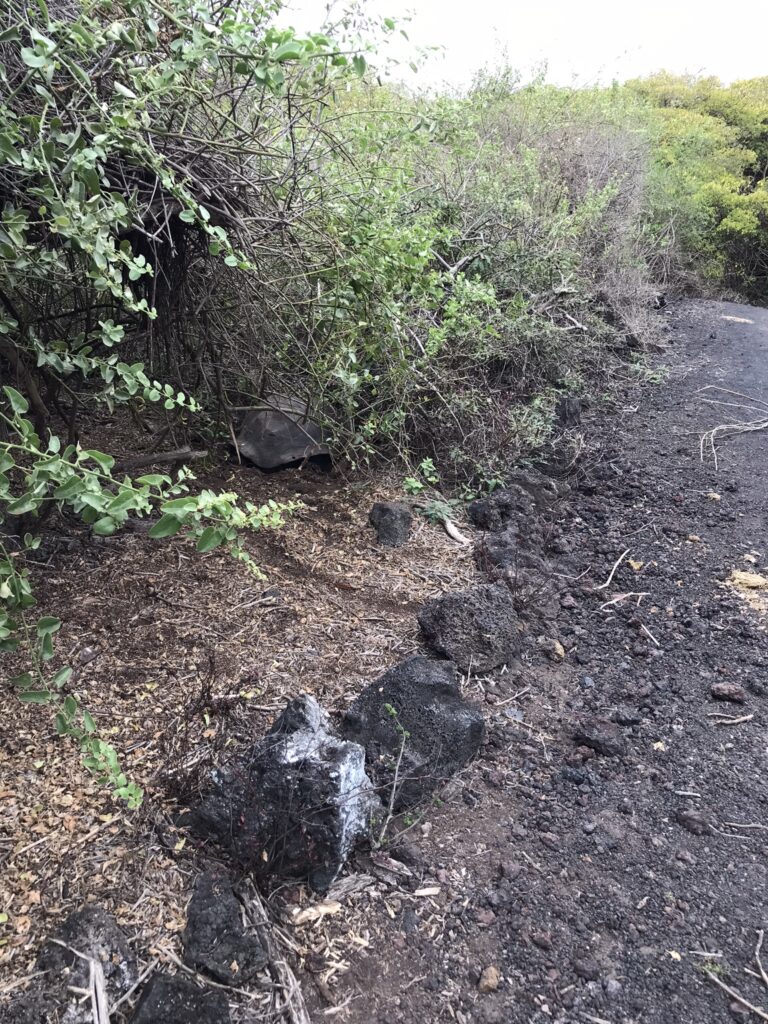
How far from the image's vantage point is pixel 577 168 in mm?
8398

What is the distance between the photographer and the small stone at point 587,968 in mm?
1742

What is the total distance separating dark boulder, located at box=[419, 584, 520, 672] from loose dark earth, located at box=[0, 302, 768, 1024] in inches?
0.4

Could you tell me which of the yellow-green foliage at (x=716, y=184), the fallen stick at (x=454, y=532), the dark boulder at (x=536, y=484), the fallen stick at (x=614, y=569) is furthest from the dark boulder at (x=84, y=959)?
the yellow-green foliage at (x=716, y=184)

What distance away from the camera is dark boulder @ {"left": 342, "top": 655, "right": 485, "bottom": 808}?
2164mm

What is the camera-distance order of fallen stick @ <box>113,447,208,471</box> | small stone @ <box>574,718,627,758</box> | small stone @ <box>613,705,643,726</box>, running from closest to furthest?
small stone @ <box>574,718,627,758</box>
small stone @ <box>613,705,643,726</box>
fallen stick @ <box>113,447,208,471</box>

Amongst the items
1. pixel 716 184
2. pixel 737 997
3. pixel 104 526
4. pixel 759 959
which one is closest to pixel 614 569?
pixel 759 959

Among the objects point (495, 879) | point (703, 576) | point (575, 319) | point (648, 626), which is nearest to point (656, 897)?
point (495, 879)

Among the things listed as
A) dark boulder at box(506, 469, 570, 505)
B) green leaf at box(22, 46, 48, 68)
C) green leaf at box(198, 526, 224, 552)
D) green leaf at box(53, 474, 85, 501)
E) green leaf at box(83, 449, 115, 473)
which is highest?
green leaf at box(22, 46, 48, 68)

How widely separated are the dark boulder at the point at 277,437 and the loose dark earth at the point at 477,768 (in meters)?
0.16

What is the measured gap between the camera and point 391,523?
3.49 metres

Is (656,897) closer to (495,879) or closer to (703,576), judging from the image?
(495,879)

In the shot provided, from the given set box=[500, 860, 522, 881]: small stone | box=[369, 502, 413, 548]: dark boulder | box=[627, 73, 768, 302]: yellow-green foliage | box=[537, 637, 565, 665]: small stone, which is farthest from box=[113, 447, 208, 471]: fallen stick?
box=[627, 73, 768, 302]: yellow-green foliage

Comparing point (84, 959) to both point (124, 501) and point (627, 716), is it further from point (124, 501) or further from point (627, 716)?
point (627, 716)

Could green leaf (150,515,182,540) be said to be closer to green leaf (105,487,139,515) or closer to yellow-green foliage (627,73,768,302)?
green leaf (105,487,139,515)
